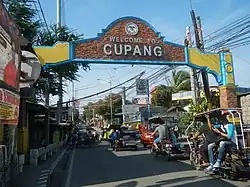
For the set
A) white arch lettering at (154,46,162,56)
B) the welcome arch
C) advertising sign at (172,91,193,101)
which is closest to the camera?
the welcome arch

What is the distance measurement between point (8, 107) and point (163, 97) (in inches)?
1904

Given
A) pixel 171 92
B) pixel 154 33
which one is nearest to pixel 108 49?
pixel 154 33

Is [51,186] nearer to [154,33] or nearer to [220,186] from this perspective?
[220,186]

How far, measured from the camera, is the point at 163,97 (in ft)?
179

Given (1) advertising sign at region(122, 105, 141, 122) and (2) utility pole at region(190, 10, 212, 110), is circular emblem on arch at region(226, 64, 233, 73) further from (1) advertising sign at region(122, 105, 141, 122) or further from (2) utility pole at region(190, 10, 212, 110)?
(1) advertising sign at region(122, 105, 141, 122)

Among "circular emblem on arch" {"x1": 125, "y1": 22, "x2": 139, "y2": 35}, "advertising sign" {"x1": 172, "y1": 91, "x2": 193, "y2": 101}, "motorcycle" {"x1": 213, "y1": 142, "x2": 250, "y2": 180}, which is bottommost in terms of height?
"motorcycle" {"x1": 213, "y1": 142, "x2": 250, "y2": 180}

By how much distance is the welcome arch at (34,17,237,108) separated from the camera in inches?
701

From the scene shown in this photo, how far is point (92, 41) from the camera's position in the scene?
722 inches

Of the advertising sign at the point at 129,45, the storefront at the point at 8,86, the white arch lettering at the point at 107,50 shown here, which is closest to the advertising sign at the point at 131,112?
the advertising sign at the point at 129,45

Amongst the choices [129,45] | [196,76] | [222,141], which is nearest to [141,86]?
[196,76]

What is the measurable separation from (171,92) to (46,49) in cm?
3675

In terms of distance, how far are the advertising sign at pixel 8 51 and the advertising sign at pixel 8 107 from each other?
0.80 feet

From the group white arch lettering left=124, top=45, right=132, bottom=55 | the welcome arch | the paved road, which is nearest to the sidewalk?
the paved road

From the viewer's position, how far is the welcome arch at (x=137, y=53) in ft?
58.4
